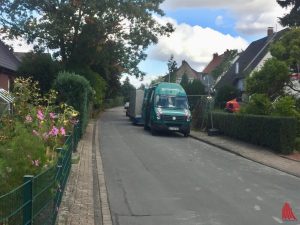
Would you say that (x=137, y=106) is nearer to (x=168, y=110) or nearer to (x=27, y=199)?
(x=168, y=110)

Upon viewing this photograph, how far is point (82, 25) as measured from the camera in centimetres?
3725

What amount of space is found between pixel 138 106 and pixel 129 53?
20.4ft

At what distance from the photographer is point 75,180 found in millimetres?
11867

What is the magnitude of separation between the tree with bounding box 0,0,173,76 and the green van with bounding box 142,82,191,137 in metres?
9.23

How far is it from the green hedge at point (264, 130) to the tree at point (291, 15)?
15161 millimetres

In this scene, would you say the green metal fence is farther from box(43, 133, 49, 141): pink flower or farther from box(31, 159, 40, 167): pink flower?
box(43, 133, 49, 141): pink flower

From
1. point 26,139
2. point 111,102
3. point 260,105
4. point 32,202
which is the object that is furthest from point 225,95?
point 32,202

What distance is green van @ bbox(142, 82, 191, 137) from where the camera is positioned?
27375 mm

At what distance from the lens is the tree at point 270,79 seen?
24555mm

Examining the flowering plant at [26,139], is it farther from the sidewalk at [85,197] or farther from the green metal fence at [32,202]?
the sidewalk at [85,197]

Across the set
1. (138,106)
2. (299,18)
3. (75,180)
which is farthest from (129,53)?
(75,180)

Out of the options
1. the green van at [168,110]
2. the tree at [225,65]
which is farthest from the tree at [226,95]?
the tree at [225,65]

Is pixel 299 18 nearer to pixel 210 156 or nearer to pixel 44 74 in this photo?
pixel 44 74

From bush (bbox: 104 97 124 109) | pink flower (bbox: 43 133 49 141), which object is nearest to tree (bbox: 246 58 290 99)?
pink flower (bbox: 43 133 49 141)
